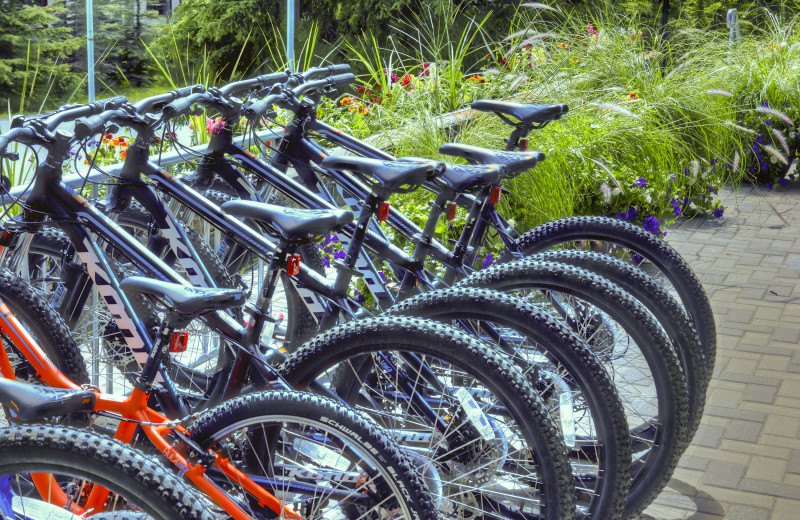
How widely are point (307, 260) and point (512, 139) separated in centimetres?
106

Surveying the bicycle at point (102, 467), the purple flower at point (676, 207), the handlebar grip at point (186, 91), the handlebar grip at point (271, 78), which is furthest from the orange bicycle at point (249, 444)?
the purple flower at point (676, 207)

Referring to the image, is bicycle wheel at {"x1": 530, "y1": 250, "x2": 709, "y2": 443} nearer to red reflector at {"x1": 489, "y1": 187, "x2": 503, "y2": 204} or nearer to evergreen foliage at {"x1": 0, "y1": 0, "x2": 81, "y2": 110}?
red reflector at {"x1": 489, "y1": 187, "x2": 503, "y2": 204}

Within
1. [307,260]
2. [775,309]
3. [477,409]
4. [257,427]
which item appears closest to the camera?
[257,427]

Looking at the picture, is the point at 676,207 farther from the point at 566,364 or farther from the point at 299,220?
the point at 299,220

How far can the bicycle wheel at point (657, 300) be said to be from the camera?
3195 mm

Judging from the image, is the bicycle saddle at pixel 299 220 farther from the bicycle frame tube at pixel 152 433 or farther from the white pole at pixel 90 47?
the white pole at pixel 90 47

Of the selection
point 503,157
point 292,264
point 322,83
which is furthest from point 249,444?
point 322,83

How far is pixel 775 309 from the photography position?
5.69 meters

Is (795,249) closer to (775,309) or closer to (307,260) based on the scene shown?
(775,309)

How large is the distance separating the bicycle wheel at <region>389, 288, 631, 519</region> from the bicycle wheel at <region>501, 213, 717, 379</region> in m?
0.78

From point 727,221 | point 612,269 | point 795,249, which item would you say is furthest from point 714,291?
point 612,269

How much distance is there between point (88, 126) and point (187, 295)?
855mm

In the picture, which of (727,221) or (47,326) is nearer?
(47,326)

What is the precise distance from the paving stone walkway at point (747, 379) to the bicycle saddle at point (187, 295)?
201cm
